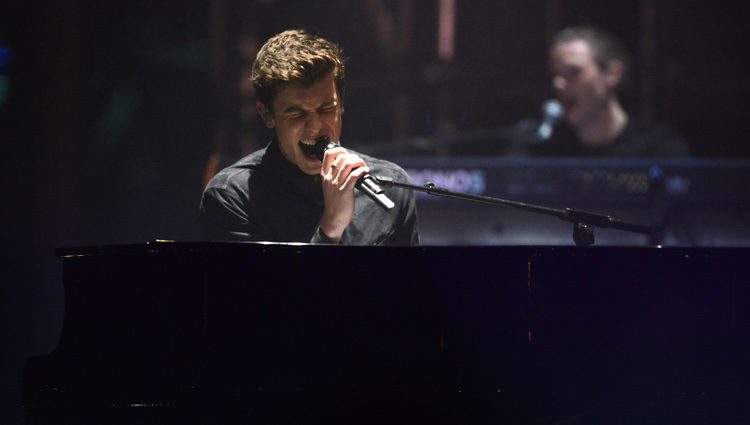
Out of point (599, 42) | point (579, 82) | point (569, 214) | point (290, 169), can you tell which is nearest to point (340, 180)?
point (290, 169)

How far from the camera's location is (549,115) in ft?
21.6

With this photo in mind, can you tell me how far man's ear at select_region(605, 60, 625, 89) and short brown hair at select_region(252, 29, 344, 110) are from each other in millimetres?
3723

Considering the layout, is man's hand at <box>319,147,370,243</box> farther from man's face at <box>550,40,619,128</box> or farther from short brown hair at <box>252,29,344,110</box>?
man's face at <box>550,40,619,128</box>

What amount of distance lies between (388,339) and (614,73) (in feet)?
15.2

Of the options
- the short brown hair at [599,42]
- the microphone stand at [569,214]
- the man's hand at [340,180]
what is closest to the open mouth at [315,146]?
the man's hand at [340,180]

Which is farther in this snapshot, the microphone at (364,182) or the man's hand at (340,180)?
the man's hand at (340,180)

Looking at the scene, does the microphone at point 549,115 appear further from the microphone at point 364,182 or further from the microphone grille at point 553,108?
the microphone at point 364,182

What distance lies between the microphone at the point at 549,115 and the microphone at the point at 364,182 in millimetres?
3619

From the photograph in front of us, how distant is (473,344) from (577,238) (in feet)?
1.94

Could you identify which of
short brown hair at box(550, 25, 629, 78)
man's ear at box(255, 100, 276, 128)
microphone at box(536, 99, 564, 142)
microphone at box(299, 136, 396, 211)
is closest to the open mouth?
microphone at box(299, 136, 396, 211)

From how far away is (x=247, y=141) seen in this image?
660 cm

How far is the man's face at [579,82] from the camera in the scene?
653 cm

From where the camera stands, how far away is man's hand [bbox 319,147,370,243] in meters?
2.83

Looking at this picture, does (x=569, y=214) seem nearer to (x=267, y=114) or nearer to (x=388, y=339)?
(x=388, y=339)
